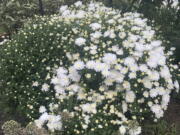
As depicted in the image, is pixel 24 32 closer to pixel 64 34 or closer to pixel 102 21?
pixel 64 34

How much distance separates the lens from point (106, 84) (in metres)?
4.52

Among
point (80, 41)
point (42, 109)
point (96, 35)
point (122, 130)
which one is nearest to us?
point (122, 130)

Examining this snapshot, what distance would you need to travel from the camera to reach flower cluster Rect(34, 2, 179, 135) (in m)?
4.35

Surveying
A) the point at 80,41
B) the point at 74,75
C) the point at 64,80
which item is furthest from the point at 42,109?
the point at 80,41

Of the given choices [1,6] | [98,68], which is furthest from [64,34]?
[1,6]

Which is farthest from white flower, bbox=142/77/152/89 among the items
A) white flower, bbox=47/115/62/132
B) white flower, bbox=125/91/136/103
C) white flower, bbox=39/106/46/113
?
white flower, bbox=39/106/46/113

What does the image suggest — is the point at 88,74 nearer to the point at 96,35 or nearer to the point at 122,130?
the point at 96,35

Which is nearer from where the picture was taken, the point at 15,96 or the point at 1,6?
the point at 15,96

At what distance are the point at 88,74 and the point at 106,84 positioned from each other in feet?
0.86

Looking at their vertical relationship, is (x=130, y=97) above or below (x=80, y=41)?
below

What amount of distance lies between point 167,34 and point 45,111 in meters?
2.61

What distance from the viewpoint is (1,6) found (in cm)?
838

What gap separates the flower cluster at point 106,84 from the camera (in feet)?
14.3

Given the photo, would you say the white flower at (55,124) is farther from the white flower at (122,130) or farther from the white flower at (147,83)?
the white flower at (147,83)
